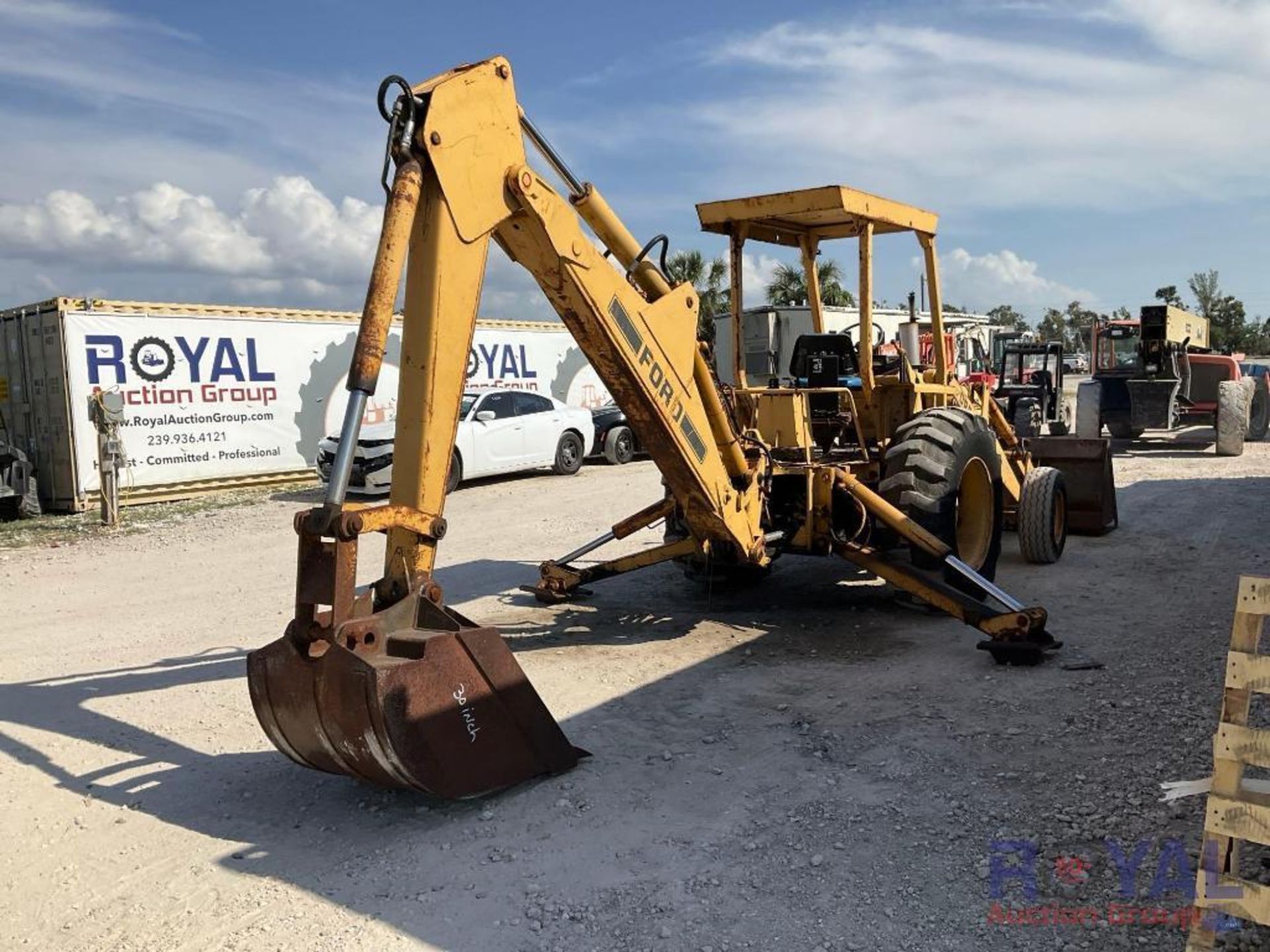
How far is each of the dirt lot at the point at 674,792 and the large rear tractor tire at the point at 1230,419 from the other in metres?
9.81

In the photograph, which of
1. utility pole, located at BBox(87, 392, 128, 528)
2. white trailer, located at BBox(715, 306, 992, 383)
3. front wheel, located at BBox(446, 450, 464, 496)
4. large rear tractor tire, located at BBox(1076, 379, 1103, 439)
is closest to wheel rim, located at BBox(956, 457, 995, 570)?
white trailer, located at BBox(715, 306, 992, 383)

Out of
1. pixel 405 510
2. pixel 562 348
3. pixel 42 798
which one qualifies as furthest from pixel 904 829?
pixel 562 348

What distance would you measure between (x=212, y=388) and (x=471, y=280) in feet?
44.4

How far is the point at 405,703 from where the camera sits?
3.97m

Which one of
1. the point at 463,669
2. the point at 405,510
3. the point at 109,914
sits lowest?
the point at 109,914

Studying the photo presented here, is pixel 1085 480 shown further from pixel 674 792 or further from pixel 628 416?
pixel 674 792

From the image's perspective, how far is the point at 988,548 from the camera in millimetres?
7852

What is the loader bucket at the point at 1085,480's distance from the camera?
10016mm

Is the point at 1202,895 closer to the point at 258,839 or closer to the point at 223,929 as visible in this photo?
the point at 223,929

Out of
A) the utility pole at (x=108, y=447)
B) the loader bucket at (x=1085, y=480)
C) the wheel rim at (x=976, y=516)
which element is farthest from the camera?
the utility pole at (x=108, y=447)

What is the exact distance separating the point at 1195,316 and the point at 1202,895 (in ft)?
68.1

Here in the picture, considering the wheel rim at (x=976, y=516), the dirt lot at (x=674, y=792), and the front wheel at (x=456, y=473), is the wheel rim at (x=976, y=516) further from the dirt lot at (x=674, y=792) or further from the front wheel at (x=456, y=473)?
the front wheel at (x=456, y=473)

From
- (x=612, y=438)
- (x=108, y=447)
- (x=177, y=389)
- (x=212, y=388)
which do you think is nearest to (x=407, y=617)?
(x=108, y=447)

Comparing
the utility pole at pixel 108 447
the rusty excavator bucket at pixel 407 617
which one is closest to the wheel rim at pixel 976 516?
the rusty excavator bucket at pixel 407 617
